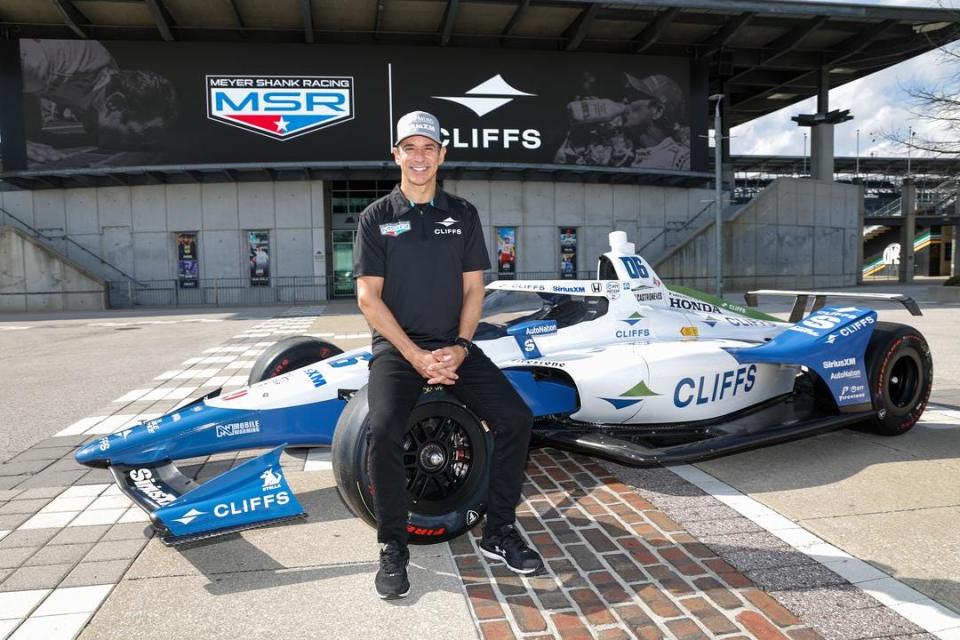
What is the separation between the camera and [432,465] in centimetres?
344

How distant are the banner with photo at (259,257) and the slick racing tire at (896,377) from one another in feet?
78.6

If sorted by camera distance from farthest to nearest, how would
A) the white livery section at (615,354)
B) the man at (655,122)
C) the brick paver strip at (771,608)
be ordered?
the man at (655,122), the white livery section at (615,354), the brick paver strip at (771,608)

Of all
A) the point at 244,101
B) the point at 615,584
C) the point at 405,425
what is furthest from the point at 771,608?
the point at 244,101

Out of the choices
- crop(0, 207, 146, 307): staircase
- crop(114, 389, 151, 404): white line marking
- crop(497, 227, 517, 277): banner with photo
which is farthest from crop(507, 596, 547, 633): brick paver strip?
crop(0, 207, 146, 307): staircase

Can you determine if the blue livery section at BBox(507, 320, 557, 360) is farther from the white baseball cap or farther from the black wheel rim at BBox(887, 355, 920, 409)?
the black wheel rim at BBox(887, 355, 920, 409)

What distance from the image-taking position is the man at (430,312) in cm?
319

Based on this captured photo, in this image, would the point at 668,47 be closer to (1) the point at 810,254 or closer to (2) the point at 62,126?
(1) the point at 810,254

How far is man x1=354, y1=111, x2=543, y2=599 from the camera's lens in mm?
3189

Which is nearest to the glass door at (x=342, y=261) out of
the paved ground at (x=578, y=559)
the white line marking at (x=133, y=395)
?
the white line marking at (x=133, y=395)

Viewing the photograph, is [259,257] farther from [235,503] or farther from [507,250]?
[235,503]

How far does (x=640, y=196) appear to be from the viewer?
29.2 metres

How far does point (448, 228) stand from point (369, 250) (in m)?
0.41

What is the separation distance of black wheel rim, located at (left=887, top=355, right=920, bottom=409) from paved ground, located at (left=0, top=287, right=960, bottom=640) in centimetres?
30

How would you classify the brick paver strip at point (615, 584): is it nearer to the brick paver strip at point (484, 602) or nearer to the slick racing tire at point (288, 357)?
the brick paver strip at point (484, 602)
